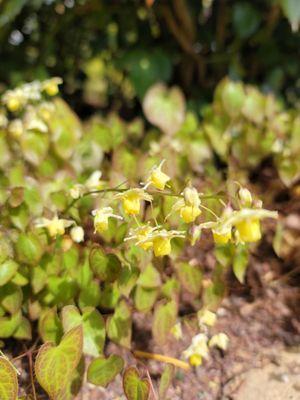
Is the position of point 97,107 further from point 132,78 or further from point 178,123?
point 178,123

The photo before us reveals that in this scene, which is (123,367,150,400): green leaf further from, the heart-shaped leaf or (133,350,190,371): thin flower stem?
the heart-shaped leaf

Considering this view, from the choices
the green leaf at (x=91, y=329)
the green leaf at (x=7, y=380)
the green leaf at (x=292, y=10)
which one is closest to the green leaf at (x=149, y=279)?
the green leaf at (x=91, y=329)

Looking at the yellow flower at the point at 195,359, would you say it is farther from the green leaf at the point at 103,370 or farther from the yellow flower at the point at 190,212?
the yellow flower at the point at 190,212

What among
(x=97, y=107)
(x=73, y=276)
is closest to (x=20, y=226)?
(x=73, y=276)

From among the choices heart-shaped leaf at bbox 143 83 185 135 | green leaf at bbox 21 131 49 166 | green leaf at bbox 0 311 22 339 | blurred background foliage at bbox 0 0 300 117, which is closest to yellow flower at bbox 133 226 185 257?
green leaf at bbox 0 311 22 339

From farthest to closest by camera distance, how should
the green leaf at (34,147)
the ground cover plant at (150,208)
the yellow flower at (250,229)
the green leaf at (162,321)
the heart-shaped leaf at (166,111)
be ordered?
the heart-shaped leaf at (166,111) → the green leaf at (34,147) → the green leaf at (162,321) → the ground cover plant at (150,208) → the yellow flower at (250,229)

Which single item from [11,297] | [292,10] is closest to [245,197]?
[11,297]
